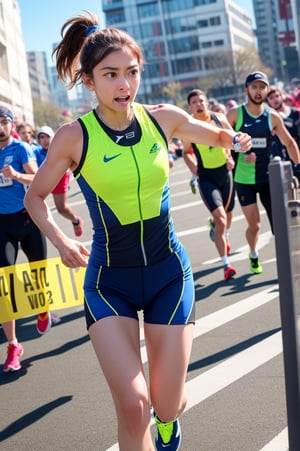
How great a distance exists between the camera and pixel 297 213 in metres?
2.80

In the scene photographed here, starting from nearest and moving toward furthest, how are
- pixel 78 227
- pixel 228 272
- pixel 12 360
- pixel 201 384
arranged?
1. pixel 201 384
2. pixel 12 360
3. pixel 228 272
4. pixel 78 227

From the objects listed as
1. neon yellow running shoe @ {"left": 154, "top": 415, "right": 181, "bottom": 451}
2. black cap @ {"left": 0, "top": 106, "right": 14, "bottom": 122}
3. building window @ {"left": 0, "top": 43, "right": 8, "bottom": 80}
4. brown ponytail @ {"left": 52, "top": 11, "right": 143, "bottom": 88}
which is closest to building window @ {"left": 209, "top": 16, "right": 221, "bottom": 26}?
building window @ {"left": 0, "top": 43, "right": 8, "bottom": 80}

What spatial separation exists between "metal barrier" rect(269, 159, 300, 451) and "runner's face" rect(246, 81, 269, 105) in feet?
20.2

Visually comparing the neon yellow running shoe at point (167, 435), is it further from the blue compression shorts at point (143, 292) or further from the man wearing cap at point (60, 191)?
the man wearing cap at point (60, 191)

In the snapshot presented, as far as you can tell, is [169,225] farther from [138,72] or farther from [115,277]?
[138,72]

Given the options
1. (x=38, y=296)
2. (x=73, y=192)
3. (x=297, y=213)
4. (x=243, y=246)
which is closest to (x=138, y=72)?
(x=297, y=213)

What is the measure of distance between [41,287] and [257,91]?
10.8ft

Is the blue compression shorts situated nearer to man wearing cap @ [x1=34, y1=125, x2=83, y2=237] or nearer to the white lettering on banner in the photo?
the white lettering on banner

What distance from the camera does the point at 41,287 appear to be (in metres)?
7.62

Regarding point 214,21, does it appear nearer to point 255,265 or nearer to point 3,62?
point 3,62

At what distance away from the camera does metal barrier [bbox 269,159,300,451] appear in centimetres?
267

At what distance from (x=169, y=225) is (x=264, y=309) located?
4.11 m

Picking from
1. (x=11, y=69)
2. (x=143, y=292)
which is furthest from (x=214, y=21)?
(x=143, y=292)

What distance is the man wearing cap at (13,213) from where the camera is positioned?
6.75 m
